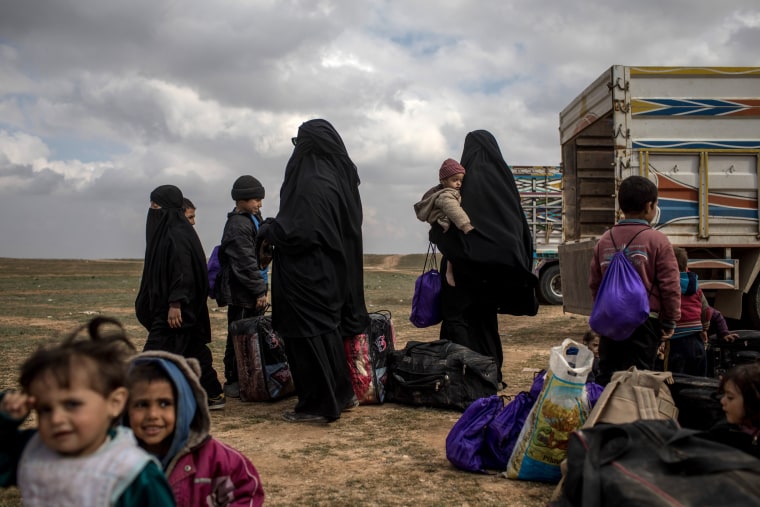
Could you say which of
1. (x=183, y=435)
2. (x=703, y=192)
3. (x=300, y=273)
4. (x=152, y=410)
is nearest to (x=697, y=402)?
(x=183, y=435)

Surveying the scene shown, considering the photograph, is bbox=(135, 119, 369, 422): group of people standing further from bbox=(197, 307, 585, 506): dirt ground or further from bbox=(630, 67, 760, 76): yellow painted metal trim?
bbox=(630, 67, 760, 76): yellow painted metal trim

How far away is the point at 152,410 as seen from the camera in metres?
2.30

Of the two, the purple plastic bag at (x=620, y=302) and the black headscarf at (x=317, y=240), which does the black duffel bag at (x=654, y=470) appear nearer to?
the purple plastic bag at (x=620, y=302)

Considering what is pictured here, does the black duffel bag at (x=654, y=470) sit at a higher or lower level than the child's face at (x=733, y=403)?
lower

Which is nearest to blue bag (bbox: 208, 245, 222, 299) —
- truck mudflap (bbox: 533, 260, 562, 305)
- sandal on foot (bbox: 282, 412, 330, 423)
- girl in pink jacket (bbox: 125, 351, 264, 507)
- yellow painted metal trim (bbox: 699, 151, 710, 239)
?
sandal on foot (bbox: 282, 412, 330, 423)

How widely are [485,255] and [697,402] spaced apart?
8.37ft

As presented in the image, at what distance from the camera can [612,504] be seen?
221 centimetres

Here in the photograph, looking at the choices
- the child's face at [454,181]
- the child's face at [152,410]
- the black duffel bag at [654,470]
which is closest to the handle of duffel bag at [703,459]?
the black duffel bag at [654,470]

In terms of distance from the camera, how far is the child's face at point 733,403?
2752 mm

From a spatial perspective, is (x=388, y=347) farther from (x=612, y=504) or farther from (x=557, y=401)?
(x=612, y=504)

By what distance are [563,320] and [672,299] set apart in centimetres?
930

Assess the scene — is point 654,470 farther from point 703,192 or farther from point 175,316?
point 703,192

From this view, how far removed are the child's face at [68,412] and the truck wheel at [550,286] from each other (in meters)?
13.0

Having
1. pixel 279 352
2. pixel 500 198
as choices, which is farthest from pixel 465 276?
pixel 279 352
